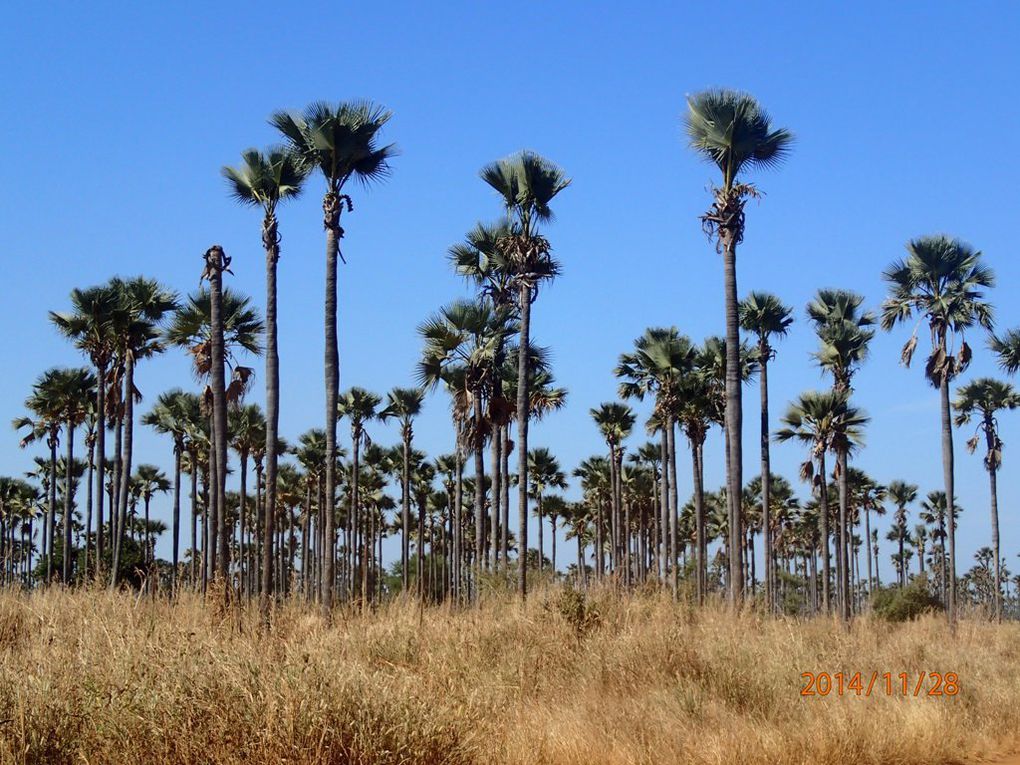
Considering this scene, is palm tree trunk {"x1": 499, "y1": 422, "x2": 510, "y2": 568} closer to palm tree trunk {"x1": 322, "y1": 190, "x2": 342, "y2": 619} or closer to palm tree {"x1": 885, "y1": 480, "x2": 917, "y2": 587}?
palm tree trunk {"x1": 322, "y1": 190, "x2": 342, "y2": 619}

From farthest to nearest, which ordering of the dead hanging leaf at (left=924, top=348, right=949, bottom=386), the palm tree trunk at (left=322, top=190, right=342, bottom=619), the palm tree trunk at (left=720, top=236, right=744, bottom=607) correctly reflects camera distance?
the dead hanging leaf at (left=924, top=348, right=949, bottom=386) → the palm tree trunk at (left=720, top=236, right=744, bottom=607) → the palm tree trunk at (left=322, top=190, right=342, bottom=619)

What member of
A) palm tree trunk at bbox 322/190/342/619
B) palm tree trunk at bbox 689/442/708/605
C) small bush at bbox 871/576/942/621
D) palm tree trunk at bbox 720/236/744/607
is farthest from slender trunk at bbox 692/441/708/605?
palm tree trunk at bbox 322/190/342/619

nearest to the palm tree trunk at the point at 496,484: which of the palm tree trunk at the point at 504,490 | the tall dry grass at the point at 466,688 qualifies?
the palm tree trunk at the point at 504,490

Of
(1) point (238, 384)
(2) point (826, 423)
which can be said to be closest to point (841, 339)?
(2) point (826, 423)

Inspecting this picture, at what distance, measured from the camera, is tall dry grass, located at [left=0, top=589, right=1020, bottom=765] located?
8898 millimetres

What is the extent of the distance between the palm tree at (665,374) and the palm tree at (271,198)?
63.9 ft

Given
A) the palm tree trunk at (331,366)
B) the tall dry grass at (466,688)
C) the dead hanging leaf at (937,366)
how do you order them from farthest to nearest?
the dead hanging leaf at (937,366) → the palm tree trunk at (331,366) → the tall dry grass at (466,688)

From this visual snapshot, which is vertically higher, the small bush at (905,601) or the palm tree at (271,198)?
the palm tree at (271,198)

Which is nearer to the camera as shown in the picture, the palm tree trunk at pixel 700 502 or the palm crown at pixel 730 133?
the palm crown at pixel 730 133

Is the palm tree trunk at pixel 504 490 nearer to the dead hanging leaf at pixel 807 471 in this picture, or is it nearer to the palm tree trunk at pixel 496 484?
the palm tree trunk at pixel 496 484

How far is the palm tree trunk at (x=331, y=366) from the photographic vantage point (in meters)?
24.9

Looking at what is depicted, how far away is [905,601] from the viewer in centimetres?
5150

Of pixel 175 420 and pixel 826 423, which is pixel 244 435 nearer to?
pixel 175 420

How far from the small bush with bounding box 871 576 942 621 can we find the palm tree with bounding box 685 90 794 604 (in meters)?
25.0
